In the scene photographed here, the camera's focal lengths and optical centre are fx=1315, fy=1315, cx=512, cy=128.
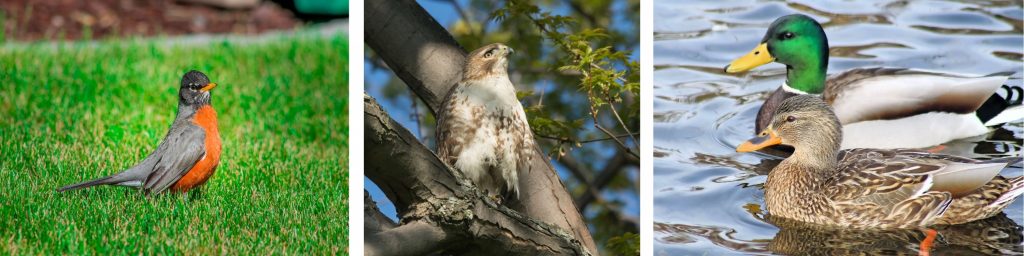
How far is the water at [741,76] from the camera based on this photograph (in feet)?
15.3

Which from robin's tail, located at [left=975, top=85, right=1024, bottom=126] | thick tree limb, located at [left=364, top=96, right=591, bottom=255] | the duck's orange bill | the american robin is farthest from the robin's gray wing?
robin's tail, located at [left=975, top=85, right=1024, bottom=126]

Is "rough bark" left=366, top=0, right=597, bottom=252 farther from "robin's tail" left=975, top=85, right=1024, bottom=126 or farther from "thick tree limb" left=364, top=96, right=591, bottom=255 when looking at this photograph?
"robin's tail" left=975, top=85, right=1024, bottom=126

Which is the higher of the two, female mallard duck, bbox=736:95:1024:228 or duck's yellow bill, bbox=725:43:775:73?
duck's yellow bill, bbox=725:43:775:73

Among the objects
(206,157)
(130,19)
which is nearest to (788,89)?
(206,157)

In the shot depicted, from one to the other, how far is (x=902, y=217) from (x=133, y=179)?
265 cm

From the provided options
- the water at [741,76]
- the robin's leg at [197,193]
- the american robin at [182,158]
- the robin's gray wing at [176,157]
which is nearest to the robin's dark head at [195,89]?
the american robin at [182,158]

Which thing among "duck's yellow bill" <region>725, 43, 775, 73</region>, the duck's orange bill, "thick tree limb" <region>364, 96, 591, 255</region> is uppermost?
"duck's yellow bill" <region>725, 43, 775, 73</region>

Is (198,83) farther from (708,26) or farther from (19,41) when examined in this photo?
(708,26)

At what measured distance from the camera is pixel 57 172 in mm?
4594

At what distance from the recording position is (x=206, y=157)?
15.2 ft

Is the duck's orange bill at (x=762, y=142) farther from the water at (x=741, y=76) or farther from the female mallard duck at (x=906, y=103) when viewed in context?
the female mallard duck at (x=906, y=103)

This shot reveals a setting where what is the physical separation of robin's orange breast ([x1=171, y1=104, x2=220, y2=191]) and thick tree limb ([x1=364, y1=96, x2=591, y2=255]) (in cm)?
63

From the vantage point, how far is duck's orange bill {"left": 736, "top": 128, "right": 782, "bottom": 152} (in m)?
4.70

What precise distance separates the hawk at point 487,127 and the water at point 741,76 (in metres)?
0.54
